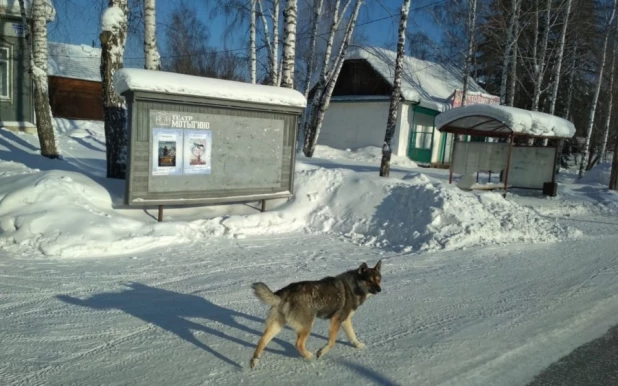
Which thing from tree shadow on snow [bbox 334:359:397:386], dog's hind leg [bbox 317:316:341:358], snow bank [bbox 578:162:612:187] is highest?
snow bank [bbox 578:162:612:187]

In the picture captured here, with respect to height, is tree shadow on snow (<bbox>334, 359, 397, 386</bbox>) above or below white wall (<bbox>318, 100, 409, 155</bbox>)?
below

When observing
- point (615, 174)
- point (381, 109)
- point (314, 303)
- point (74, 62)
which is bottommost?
point (314, 303)

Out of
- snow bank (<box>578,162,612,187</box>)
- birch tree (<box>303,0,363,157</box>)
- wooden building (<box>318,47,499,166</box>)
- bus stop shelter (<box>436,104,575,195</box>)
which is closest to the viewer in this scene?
bus stop shelter (<box>436,104,575,195</box>)

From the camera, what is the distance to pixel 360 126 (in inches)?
1086

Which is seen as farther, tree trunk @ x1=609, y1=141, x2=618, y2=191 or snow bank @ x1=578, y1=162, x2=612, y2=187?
snow bank @ x1=578, y1=162, x2=612, y2=187

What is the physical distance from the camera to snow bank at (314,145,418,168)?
24.7 m

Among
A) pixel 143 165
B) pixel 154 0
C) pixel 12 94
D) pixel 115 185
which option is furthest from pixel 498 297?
pixel 12 94

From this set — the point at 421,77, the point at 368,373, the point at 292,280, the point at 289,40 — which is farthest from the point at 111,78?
the point at 421,77

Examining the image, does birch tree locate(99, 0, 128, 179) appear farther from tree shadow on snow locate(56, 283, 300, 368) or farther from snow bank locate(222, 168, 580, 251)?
tree shadow on snow locate(56, 283, 300, 368)

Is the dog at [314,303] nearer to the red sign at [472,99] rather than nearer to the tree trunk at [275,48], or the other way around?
the tree trunk at [275,48]

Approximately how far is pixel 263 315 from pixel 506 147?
13.7 metres

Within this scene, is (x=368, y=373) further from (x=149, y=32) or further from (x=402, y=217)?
(x=149, y=32)

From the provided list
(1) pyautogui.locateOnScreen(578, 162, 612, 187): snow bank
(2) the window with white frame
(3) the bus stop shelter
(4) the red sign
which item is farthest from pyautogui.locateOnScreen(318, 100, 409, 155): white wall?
(2) the window with white frame

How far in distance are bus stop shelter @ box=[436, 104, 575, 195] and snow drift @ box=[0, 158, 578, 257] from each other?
177 inches
